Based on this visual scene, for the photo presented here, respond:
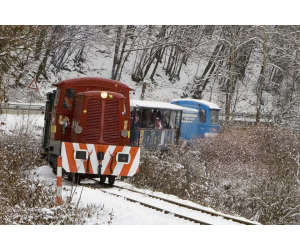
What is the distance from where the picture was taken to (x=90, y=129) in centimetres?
1045

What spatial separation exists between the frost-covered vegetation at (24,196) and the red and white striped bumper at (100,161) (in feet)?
2.05

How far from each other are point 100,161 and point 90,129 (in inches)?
22.7

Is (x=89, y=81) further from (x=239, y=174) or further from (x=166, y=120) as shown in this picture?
(x=239, y=174)

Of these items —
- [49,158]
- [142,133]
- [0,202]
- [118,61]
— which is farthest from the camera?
[142,133]

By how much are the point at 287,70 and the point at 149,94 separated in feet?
7.23

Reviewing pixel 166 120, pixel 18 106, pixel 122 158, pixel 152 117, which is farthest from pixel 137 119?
pixel 18 106

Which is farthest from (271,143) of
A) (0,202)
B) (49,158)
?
(0,202)

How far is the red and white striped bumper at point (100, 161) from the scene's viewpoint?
10.2 metres

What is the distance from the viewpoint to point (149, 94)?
402 inches

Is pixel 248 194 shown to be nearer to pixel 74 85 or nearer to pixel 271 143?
pixel 271 143

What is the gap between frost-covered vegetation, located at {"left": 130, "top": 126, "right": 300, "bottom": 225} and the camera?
10.1 m

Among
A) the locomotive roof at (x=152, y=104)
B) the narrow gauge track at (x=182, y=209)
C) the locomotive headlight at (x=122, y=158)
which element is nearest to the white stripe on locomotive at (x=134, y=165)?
the locomotive headlight at (x=122, y=158)

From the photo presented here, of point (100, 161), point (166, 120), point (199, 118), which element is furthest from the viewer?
point (166, 120)
